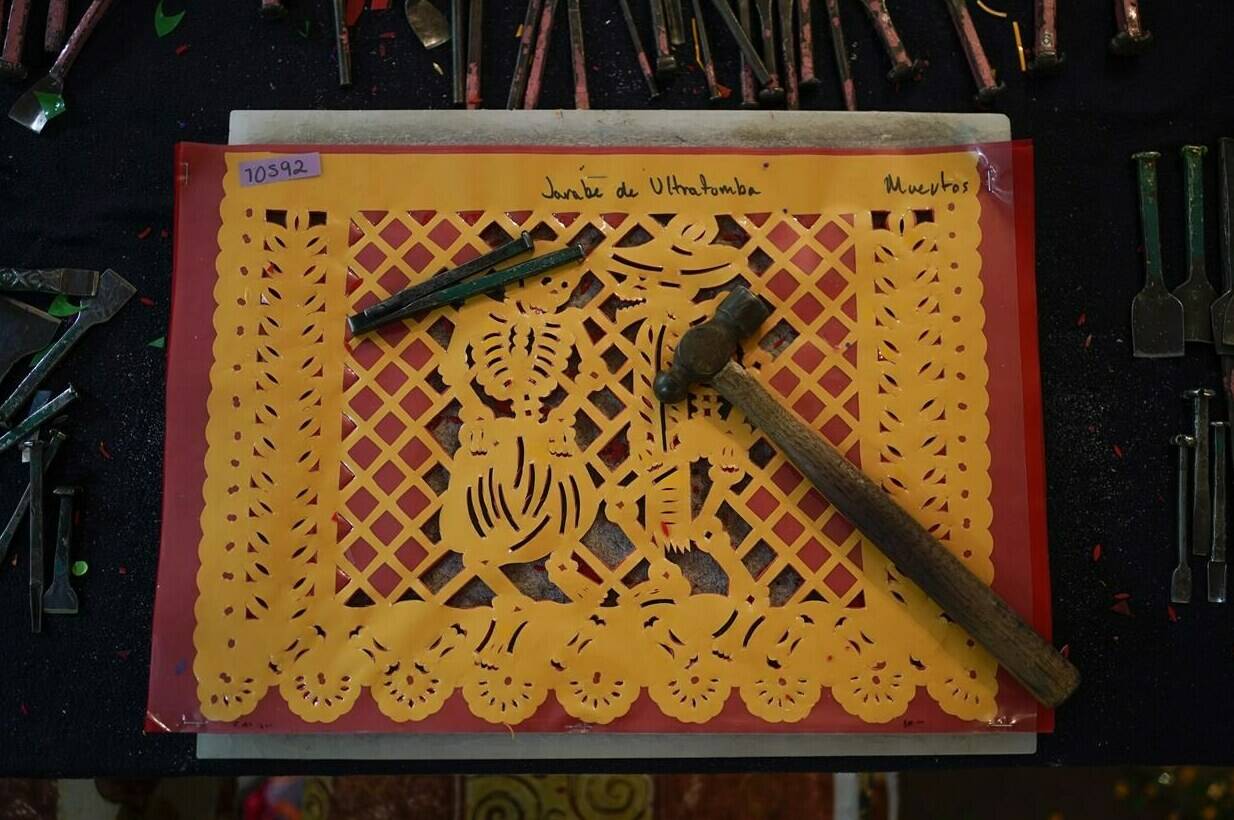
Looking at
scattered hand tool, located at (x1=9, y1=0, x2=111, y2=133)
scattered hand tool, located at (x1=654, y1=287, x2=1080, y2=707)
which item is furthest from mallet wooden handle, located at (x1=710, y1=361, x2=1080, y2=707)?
scattered hand tool, located at (x1=9, y1=0, x2=111, y2=133)

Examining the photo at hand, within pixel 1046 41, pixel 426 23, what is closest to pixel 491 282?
pixel 426 23

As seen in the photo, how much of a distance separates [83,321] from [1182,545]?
1.18 meters

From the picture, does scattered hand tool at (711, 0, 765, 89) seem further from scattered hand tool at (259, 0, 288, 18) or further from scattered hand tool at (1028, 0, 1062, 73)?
scattered hand tool at (259, 0, 288, 18)

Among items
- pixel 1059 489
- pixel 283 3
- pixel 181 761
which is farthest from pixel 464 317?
pixel 1059 489

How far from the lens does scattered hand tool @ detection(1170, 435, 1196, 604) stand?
1015 millimetres

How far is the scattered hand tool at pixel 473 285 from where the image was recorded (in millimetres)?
987

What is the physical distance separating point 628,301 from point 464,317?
169 mm

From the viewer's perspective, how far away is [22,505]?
1.00 metres

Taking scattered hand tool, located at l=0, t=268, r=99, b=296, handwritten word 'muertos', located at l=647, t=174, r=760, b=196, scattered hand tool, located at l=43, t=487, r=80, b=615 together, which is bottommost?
scattered hand tool, located at l=43, t=487, r=80, b=615

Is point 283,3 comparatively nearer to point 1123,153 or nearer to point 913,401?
point 913,401

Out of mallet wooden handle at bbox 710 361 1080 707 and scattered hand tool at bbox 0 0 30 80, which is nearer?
mallet wooden handle at bbox 710 361 1080 707

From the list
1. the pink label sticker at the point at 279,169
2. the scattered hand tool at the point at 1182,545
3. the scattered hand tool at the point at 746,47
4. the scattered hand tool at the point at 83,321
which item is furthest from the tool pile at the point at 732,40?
the scattered hand tool at the point at 1182,545

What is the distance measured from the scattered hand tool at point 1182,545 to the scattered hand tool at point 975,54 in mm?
418

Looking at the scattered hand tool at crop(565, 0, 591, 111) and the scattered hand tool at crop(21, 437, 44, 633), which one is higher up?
the scattered hand tool at crop(565, 0, 591, 111)
